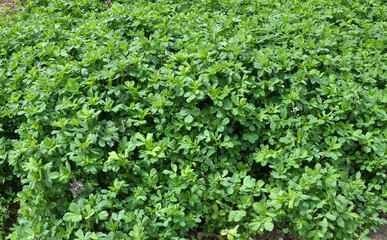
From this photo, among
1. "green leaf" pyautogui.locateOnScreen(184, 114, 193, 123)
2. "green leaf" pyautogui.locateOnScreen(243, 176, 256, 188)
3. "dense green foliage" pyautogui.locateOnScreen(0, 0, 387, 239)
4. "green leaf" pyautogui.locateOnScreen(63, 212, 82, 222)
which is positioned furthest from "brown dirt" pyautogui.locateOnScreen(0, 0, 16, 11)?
"green leaf" pyautogui.locateOnScreen(243, 176, 256, 188)

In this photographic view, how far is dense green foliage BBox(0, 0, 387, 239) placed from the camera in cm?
255

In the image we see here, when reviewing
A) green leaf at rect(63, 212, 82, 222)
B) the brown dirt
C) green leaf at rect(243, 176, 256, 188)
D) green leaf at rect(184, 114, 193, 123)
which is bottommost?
green leaf at rect(243, 176, 256, 188)

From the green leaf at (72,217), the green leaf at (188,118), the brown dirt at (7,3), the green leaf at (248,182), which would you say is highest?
the brown dirt at (7,3)

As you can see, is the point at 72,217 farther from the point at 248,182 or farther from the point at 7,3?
the point at 7,3

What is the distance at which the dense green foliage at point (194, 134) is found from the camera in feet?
8.36

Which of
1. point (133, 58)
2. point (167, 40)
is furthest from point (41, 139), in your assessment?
point (167, 40)

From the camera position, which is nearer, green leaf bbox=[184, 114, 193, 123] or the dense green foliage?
the dense green foliage

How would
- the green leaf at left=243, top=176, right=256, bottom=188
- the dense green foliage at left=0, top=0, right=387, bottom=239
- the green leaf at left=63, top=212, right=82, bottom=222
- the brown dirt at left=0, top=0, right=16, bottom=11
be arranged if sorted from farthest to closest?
the brown dirt at left=0, top=0, right=16, bottom=11, the green leaf at left=243, top=176, right=256, bottom=188, the dense green foliage at left=0, top=0, right=387, bottom=239, the green leaf at left=63, top=212, right=82, bottom=222

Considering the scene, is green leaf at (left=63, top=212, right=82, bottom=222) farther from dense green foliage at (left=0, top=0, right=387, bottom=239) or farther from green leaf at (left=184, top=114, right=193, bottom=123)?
green leaf at (left=184, top=114, right=193, bottom=123)

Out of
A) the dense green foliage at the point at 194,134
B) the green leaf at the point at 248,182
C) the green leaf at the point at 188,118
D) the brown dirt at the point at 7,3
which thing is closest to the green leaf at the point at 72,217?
the dense green foliage at the point at 194,134

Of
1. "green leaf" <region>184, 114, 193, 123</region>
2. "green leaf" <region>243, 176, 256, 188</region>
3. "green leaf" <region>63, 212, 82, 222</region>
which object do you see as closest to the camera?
"green leaf" <region>63, 212, 82, 222</region>

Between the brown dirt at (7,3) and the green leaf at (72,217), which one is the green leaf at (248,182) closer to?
the green leaf at (72,217)

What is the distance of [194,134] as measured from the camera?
294 cm

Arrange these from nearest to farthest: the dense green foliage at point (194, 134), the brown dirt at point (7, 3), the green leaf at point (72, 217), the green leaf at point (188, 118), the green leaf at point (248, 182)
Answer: the green leaf at point (72, 217) < the dense green foliage at point (194, 134) < the green leaf at point (248, 182) < the green leaf at point (188, 118) < the brown dirt at point (7, 3)
